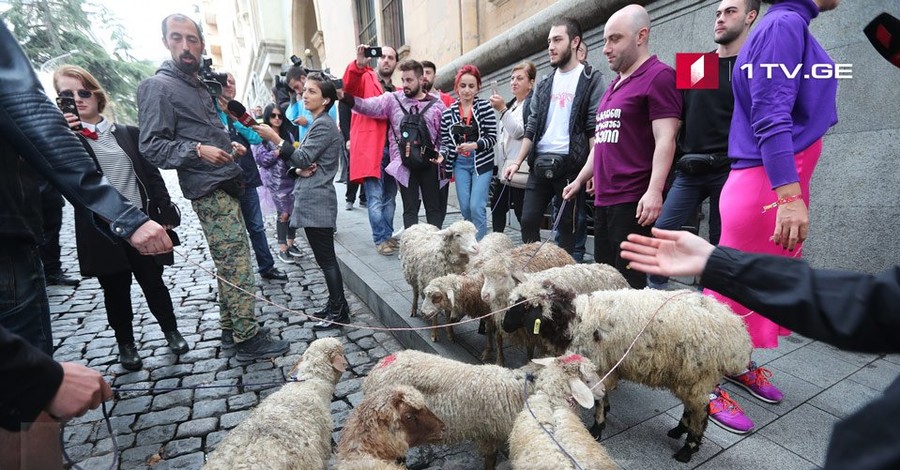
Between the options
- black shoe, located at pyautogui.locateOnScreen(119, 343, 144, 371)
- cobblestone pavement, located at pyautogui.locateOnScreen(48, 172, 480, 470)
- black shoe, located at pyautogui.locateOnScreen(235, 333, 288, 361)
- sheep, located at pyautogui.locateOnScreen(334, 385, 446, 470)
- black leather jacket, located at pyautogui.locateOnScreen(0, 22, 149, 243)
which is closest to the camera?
black leather jacket, located at pyautogui.locateOnScreen(0, 22, 149, 243)

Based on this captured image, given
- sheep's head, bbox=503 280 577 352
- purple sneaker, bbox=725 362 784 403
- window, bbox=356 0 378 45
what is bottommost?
purple sneaker, bbox=725 362 784 403

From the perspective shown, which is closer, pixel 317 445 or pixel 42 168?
pixel 42 168

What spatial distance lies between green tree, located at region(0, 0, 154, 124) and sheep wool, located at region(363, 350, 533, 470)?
26121 mm

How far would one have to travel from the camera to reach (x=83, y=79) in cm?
339

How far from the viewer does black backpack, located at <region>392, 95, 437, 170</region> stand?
17.9 ft

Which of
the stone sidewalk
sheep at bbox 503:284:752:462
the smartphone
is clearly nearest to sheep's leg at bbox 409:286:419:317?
the stone sidewalk

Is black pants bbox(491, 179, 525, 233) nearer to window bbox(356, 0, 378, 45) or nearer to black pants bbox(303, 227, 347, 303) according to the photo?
black pants bbox(303, 227, 347, 303)

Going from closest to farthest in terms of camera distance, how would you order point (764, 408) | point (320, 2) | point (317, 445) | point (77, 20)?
point (317, 445) → point (764, 408) → point (320, 2) → point (77, 20)

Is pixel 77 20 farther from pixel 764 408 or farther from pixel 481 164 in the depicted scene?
pixel 764 408

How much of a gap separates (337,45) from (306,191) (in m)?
17.8

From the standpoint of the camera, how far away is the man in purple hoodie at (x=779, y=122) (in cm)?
224

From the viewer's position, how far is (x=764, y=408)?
2.66m

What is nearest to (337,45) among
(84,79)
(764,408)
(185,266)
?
(185,266)

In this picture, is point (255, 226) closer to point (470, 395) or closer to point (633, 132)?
point (470, 395)
